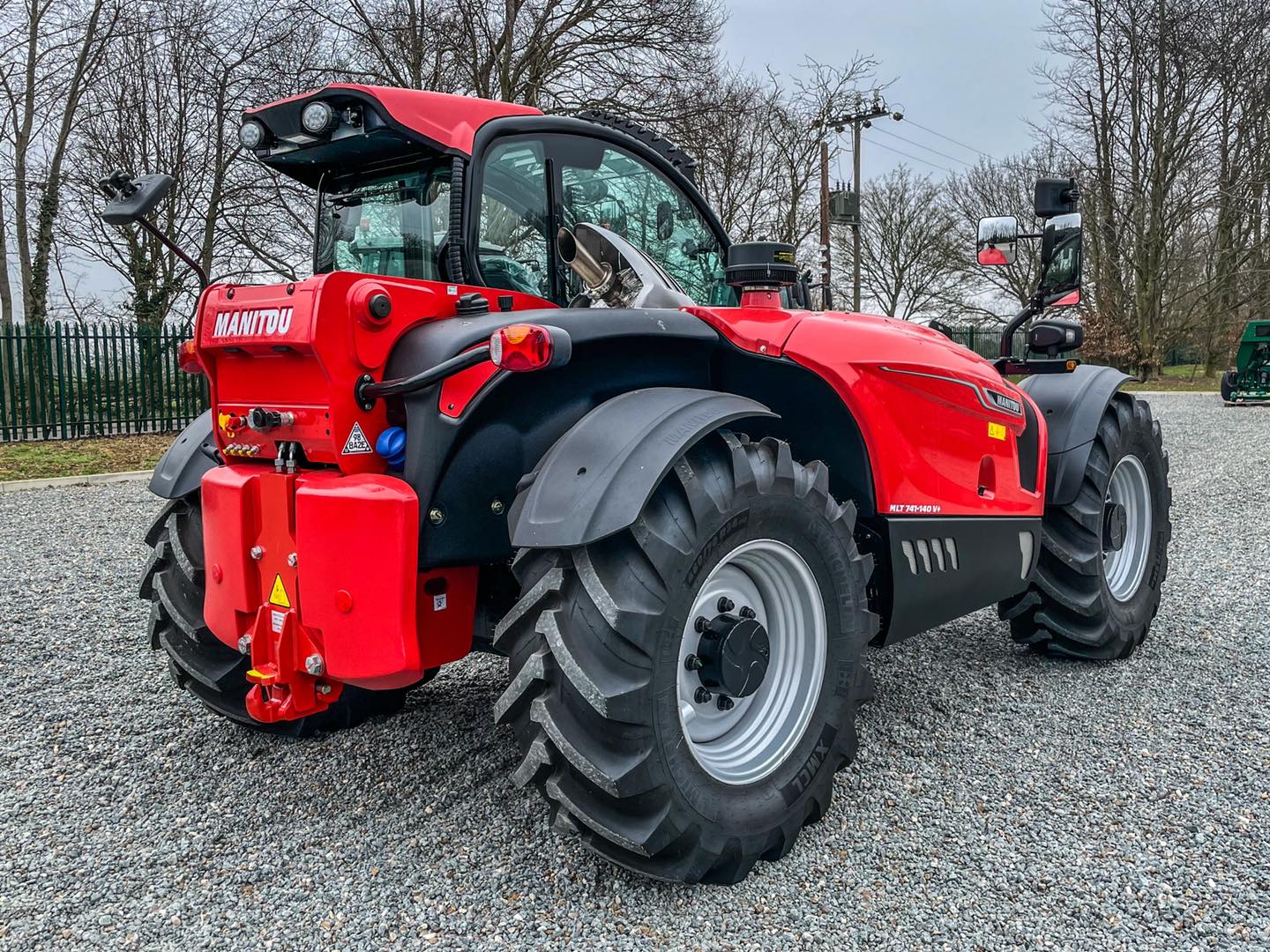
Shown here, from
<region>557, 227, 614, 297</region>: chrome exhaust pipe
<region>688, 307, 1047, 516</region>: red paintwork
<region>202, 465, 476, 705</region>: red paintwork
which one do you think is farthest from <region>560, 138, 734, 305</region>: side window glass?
<region>202, 465, 476, 705</region>: red paintwork

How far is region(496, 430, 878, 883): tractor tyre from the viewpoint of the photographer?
2.21 meters

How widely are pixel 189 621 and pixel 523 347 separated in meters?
1.68

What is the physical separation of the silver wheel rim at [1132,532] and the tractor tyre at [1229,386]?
1909 centimetres

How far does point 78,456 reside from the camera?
12.2 metres

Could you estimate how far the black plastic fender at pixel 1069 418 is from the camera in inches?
158

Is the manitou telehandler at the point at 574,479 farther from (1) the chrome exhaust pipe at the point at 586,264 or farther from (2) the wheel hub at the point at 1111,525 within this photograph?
(2) the wheel hub at the point at 1111,525

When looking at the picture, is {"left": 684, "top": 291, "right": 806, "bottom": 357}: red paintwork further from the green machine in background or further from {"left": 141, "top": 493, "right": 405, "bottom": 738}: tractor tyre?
the green machine in background

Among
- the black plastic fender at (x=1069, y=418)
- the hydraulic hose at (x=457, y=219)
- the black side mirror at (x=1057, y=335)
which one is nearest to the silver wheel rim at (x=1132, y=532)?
the black plastic fender at (x=1069, y=418)

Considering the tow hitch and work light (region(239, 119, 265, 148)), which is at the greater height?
work light (region(239, 119, 265, 148))

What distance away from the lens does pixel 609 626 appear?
221 centimetres

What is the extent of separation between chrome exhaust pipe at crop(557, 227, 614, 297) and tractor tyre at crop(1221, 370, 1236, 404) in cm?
2165

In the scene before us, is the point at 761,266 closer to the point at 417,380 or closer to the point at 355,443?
the point at 417,380

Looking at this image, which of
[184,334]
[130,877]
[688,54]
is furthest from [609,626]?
[688,54]

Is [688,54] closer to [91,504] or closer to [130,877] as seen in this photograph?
[91,504]
